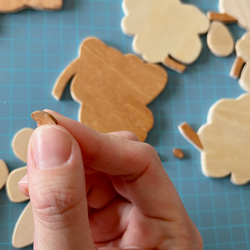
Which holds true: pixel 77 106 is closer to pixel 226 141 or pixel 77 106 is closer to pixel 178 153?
pixel 178 153

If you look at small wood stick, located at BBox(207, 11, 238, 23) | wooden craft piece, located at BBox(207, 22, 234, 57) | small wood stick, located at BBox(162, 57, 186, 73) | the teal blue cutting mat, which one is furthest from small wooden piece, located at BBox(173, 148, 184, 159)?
small wood stick, located at BBox(207, 11, 238, 23)

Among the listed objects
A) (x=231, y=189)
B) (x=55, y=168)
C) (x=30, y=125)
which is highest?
(x=55, y=168)

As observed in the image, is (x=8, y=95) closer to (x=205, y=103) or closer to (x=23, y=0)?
(x=23, y=0)

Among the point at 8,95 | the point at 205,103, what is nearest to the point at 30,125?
the point at 8,95

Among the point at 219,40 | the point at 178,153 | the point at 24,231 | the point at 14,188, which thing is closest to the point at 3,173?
the point at 14,188

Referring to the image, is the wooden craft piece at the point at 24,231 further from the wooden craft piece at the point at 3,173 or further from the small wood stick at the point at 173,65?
the small wood stick at the point at 173,65

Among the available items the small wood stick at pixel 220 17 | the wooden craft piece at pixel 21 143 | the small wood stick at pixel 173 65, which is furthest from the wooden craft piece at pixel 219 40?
the wooden craft piece at pixel 21 143

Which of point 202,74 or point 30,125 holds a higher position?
point 202,74
